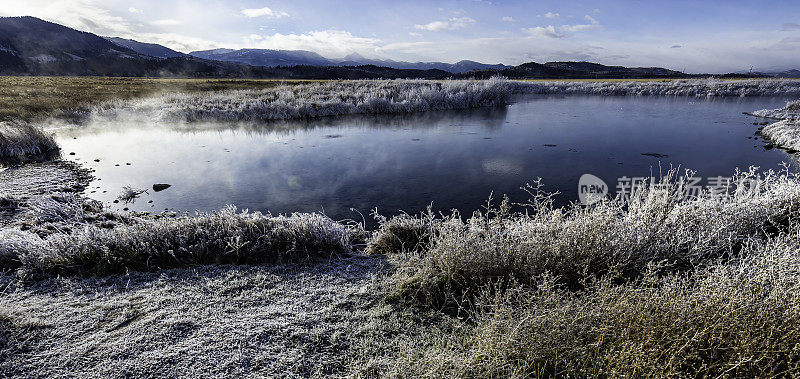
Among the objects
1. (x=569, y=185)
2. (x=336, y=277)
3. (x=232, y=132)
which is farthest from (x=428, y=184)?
(x=232, y=132)

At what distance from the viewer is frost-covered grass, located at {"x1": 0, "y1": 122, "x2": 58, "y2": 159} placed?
1036 cm

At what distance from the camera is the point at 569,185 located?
25.7ft

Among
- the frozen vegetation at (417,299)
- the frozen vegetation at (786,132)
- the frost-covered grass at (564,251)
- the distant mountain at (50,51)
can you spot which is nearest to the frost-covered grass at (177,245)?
the frozen vegetation at (417,299)

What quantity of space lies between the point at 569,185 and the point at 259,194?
266 inches

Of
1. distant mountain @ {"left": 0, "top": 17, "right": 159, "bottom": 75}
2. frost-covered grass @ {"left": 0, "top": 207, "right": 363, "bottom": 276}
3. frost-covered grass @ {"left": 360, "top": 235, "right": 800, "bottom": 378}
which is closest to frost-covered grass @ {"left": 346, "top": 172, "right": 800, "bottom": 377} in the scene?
frost-covered grass @ {"left": 360, "top": 235, "right": 800, "bottom": 378}

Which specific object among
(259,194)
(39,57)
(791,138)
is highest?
(39,57)

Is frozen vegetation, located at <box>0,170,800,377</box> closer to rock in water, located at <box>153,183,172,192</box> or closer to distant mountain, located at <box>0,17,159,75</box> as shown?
rock in water, located at <box>153,183,172,192</box>

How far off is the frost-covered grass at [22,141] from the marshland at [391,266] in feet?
0.23

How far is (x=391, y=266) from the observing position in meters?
4.27

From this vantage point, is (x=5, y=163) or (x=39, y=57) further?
(x=39, y=57)

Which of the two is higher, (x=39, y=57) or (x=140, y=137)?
(x=39, y=57)

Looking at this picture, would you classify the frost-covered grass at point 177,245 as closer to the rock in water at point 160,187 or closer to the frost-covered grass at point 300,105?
the rock in water at point 160,187

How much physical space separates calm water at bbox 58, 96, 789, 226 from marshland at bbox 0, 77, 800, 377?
0.11 metres

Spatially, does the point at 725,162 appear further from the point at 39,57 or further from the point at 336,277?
the point at 39,57
